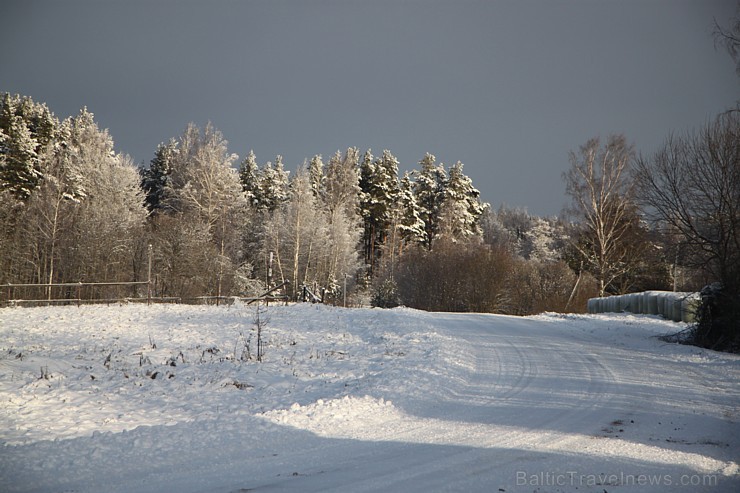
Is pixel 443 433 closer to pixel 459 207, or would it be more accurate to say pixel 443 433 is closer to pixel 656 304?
pixel 656 304

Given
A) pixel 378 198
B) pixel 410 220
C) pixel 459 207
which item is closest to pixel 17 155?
pixel 378 198

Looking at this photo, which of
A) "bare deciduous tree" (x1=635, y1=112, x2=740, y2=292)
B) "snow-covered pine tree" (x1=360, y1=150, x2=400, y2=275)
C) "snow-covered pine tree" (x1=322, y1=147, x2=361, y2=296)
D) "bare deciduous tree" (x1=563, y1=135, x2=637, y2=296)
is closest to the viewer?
"bare deciduous tree" (x1=635, y1=112, x2=740, y2=292)

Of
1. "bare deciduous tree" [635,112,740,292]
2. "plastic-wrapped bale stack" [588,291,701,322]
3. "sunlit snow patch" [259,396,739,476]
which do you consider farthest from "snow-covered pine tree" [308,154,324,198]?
"sunlit snow patch" [259,396,739,476]

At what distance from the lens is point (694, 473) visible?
196 inches

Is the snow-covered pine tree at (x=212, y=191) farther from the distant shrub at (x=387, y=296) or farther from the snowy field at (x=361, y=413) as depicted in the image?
the snowy field at (x=361, y=413)

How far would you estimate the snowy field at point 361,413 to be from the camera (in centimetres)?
486

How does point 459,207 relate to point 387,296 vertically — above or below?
above

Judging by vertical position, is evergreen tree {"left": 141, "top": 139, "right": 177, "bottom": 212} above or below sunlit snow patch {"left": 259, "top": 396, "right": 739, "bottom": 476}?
above

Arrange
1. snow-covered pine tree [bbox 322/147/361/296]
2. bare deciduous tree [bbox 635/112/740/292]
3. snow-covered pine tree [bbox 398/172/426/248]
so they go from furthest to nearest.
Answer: snow-covered pine tree [bbox 398/172/426/248], snow-covered pine tree [bbox 322/147/361/296], bare deciduous tree [bbox 635/112/740/292]

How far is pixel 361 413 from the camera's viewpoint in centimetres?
744

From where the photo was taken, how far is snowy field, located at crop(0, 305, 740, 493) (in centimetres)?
486

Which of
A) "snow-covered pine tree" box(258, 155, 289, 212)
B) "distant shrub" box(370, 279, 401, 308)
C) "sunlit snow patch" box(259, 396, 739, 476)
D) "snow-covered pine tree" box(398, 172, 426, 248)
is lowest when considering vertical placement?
"sunlit snow patch" box(259, 396, 739, 476)

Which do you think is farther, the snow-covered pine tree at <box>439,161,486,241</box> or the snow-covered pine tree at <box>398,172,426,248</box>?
the snow-covered pine tree at <box>398,172,426,248</box>

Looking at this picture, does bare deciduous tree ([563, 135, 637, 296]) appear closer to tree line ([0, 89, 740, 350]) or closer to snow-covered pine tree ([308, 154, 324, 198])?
tree line ([0, 89, 740, 350])
